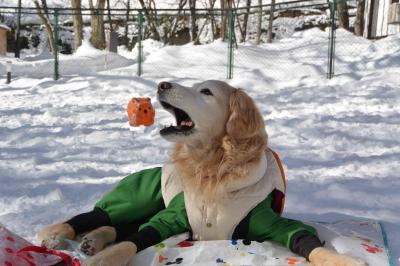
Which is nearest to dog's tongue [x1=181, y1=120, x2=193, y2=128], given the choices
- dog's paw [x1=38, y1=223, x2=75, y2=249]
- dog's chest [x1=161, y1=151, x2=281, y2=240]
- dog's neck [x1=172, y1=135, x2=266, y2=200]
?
dog's neck [x1=172, y1=135, x2=266, y2=200]

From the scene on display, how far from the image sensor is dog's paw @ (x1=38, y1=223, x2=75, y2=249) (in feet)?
7.87

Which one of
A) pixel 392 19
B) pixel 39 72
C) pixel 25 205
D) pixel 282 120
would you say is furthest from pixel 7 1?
pixel 25 205

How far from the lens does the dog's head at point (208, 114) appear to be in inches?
86.7

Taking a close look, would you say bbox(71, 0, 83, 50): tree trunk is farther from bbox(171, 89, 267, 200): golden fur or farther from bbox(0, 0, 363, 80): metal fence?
bbox(171, 89, 267, 200): golden fur

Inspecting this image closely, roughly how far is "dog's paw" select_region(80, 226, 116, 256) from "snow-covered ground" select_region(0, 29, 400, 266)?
0.54 metres

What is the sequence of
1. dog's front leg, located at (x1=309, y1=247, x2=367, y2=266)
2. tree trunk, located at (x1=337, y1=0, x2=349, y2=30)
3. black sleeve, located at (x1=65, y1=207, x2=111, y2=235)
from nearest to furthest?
dog's front leg, located at (x1=309, y1=247, x2=367, y2=266) → black sleeve, located at (x1=65, y1=207, x2=111, y2=235) → tree trunk, located at (x1=337, y1=0, x2=349, y2=30)

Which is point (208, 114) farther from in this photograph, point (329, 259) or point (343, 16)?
point (343, 16)

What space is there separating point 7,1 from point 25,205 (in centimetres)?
3110

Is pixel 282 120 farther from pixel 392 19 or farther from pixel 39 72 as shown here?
pixel 39 72

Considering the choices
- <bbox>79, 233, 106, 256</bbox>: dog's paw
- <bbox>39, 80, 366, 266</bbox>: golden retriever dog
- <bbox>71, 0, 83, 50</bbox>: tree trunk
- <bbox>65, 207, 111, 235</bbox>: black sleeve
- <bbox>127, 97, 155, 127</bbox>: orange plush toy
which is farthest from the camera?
<bbox>71, 0, 83, 50</bbox>: tree trunk

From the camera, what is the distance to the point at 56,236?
245 cm

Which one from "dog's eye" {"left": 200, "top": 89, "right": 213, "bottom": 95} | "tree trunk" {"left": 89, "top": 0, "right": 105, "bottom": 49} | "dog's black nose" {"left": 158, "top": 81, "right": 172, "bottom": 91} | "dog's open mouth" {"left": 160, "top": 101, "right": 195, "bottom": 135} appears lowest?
"dog's open mouth" {"left": 160, "top": 101, "right": 195, "bottom": 135}

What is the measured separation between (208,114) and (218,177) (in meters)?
0.31

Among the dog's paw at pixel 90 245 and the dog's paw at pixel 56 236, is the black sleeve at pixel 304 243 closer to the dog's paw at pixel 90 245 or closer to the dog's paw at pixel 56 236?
the dog's paw at pixel 90 245
